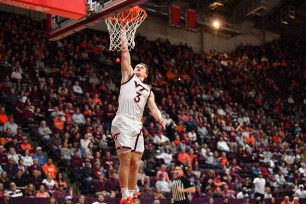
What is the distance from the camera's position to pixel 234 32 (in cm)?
3209

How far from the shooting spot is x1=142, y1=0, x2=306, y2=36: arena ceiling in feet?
97.6

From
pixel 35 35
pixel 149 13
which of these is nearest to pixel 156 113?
pixel 35 35

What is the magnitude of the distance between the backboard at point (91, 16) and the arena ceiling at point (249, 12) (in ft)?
56.8

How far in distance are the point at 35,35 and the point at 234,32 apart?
46.6 ft

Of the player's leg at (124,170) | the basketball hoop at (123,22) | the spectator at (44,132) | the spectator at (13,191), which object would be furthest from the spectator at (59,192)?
the player's leg at (124,170)

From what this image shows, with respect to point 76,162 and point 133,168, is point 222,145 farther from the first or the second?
point 133,168

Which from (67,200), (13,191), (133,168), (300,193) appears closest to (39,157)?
(13,191)

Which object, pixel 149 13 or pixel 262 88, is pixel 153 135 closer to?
pixel 149 13

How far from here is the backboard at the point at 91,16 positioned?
8727mm

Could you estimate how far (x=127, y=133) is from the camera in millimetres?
7645

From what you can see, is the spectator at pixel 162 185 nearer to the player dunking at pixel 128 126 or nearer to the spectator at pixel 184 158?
the spectator at pixel 184 158

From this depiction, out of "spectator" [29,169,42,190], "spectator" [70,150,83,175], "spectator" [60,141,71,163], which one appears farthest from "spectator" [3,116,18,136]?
"spectator" [29,169,42,190]

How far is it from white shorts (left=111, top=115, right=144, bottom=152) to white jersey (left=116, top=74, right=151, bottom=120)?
0.34 ft

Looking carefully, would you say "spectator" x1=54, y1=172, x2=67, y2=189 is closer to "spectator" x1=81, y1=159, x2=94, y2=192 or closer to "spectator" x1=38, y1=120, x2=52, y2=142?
"spectator" x1=81, y1=159, x2=94, y2=192
